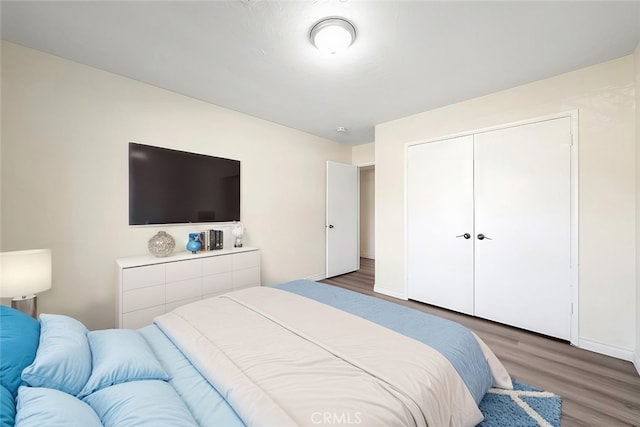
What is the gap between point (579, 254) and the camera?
2.24 metres

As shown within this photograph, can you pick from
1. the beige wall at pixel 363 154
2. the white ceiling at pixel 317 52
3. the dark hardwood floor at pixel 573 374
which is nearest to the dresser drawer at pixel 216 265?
the white ceiling at pixel 317 52

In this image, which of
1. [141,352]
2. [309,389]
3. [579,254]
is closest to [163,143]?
[141,352]

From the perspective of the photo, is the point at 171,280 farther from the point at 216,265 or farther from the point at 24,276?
the point at 24,276

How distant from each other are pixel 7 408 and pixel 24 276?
119 centimetres

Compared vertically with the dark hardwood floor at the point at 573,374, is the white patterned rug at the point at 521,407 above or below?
above

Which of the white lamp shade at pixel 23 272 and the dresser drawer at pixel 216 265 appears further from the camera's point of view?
the dresser drawer at pixel 216 265

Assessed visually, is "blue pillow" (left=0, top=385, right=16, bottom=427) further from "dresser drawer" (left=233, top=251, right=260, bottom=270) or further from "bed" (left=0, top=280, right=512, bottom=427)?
"dresser drawer" (left=233, top=251, right=260, bottom=270)

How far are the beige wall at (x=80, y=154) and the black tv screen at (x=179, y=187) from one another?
88mm

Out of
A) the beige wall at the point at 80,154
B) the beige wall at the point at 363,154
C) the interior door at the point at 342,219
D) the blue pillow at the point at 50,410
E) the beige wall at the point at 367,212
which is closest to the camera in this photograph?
the blue pillow at the point at 50,410

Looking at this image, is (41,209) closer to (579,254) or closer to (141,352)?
(141,352)

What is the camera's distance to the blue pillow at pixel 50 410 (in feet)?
2.21

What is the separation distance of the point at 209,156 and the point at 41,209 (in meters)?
1.49

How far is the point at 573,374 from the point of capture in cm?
185

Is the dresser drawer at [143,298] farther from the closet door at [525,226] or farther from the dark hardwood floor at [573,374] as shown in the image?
the closet door at [525,226]
